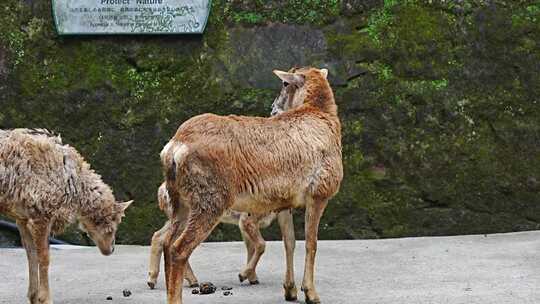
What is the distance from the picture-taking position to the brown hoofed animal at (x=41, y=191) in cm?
713

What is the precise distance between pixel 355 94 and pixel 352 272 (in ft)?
8.68

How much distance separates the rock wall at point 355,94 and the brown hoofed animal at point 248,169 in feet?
9.77

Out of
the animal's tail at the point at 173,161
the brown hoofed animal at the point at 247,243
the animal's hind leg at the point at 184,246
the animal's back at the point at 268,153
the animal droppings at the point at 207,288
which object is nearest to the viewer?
the animal's hind leg at the point at 184,246

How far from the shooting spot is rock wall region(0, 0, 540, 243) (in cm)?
1090

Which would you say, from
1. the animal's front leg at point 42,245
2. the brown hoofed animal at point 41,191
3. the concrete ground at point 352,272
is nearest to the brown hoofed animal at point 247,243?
the concrete ground at point 352,272

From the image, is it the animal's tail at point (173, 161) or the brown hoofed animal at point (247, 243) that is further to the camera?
the brown hoofed animal at point (247, 243)

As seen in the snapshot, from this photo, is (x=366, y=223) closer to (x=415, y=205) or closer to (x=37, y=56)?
(x=415, y=205)

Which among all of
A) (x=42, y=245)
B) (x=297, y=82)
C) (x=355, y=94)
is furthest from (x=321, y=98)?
(x=355, y=94)

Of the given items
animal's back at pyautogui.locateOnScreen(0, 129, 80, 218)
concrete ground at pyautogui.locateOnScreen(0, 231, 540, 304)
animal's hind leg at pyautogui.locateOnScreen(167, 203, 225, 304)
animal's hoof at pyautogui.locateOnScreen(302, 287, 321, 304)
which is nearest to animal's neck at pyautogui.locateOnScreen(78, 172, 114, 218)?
animal's back at pyautogui.locateOnScreen(0, 129, 80, 218)

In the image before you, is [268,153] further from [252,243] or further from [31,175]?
[31,175]

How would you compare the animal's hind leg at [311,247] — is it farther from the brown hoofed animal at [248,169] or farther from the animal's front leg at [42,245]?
the animal's front leg at [42,245]

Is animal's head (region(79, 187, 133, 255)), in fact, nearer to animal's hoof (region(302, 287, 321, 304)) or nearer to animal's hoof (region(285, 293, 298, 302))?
animal's hoof (region(285, 293, 298, 302))

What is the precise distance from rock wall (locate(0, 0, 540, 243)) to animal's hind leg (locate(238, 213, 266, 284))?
234 centimetres

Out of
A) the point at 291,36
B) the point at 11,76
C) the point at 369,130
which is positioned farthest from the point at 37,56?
the point at 369,130
